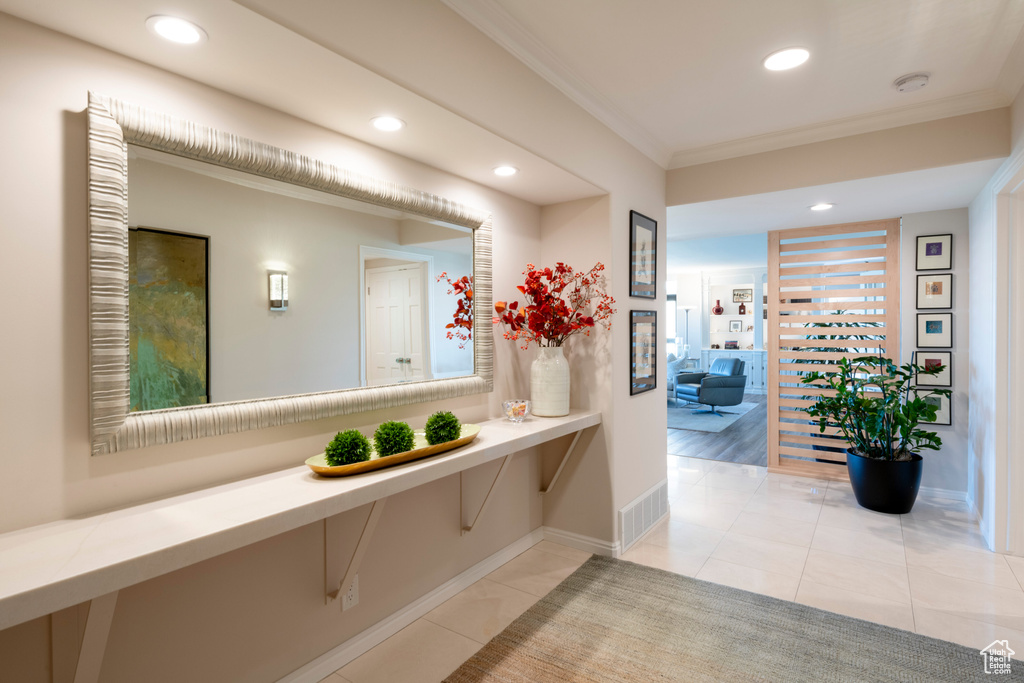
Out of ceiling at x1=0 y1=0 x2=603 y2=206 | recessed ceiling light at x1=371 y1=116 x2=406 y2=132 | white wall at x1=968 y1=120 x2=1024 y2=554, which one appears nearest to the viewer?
ceiling at x1=0 y1=0 x2=603 y2=206

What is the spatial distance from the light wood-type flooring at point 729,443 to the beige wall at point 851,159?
2.78 metres

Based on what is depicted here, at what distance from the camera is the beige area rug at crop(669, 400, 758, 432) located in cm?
686

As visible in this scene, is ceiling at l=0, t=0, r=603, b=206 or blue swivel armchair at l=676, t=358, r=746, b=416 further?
blue swivel armchair at l=676, t=358, r=746, b=416

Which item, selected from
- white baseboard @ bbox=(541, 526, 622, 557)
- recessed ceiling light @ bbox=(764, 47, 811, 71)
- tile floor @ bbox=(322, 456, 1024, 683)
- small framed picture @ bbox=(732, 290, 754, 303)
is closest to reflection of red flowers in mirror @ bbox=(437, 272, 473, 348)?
tile floor @ bbox=(322, 456, 1024, 683)

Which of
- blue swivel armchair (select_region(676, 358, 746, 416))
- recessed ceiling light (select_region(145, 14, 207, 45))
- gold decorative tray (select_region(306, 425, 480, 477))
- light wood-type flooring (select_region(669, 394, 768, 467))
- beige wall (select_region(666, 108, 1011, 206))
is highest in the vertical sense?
beige wall (select_region(666, 108, 1011, 206))

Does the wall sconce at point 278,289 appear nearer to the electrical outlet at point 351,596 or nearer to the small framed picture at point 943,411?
the electrical outlet at point 351,596

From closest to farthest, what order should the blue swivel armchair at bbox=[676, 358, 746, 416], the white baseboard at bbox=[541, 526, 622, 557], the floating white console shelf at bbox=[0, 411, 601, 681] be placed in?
the floating white console shelf at bbox=[0, 411, 601, 681] → the white baseboard at bbox=[541, 526, 622, 557] → the blue swivel armchair at bbox=[676, 358, 746, 416]

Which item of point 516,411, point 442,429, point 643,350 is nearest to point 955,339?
point 643,350

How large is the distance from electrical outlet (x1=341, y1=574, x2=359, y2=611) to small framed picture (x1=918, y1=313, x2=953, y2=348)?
4.26 metres

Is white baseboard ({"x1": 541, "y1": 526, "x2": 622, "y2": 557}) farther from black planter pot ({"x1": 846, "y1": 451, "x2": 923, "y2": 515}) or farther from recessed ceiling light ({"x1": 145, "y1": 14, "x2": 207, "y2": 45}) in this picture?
recessed ceiling light ({"x1": 145, "y1": 14, "x2": 207, "y2": 45})

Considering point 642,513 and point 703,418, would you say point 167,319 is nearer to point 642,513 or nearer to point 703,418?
point 642,513

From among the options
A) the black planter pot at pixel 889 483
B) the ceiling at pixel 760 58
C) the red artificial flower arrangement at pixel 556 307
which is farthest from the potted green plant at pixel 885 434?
the red artificial flower arrangement at pixel 556 307

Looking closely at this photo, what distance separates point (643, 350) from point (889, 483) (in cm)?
198

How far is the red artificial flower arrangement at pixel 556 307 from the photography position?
2748 millimetres
